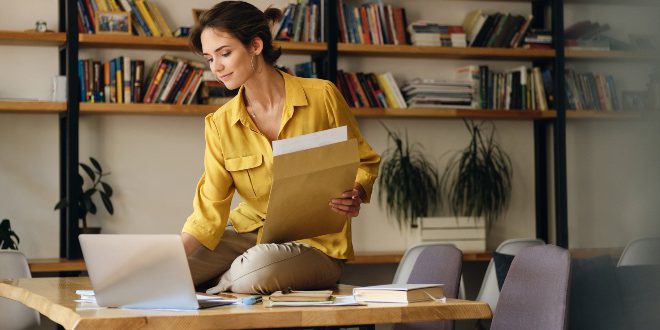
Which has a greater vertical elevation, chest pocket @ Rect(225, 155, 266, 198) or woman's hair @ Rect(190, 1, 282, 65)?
woman's hair @ Rect(190, 1, 282, 65)

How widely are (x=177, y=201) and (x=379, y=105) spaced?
119 centimetres

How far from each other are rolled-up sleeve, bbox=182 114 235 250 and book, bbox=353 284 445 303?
0.71 metres

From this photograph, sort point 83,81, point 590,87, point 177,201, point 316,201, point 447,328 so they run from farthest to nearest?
point 177,201
point 83,81
point 447,328
point 316,201
point 590,87

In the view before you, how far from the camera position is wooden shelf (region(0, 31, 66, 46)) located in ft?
14.1

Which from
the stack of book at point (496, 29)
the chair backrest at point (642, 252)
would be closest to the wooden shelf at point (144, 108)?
the stack of book at point (496, 29)

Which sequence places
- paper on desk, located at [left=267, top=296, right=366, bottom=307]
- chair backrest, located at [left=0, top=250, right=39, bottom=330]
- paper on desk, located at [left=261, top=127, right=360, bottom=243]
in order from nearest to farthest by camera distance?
paper on desk, located at [left=267, top=296, right=366, bottom=307], paper on desk, located at [left=261, top=127, right=360, bottom=243], chair backrest, located at [left=0, top=250, right=39, bottom=330]

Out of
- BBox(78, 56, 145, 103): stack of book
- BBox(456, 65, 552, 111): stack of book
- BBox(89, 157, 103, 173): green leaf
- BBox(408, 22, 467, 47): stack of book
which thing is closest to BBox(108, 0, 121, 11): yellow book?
BBox(78, 56, 145, 103): stack of book

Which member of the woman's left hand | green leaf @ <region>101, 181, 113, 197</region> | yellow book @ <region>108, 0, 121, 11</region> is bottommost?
green leaf @ <region>101, 181, 113, 197</region>

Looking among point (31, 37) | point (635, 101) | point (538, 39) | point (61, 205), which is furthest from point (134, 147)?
point (635, 101)

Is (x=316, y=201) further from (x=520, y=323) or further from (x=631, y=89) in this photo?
(x=631, y=89)

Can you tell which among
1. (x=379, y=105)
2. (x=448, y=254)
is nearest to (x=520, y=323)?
(x=448, y=254)

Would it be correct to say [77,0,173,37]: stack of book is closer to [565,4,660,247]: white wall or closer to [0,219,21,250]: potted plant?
[0,219,21,250]: potted plant

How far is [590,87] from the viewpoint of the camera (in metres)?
1.52

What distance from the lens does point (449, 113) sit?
15.9 feet
